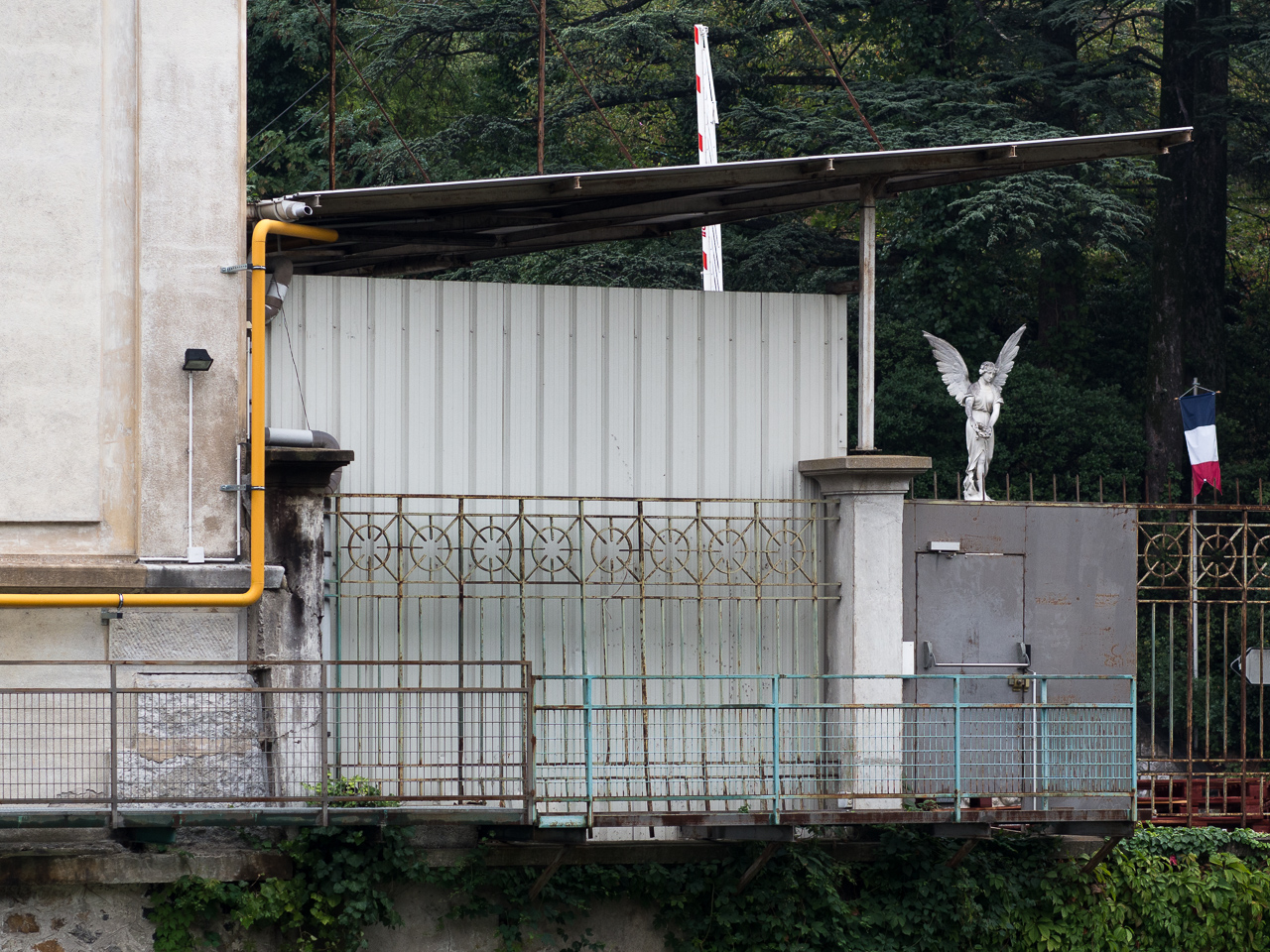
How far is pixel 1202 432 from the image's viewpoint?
16438 millimetres

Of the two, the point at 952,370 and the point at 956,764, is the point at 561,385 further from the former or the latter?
the point at 956,764

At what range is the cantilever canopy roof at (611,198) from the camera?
A: 440 inches

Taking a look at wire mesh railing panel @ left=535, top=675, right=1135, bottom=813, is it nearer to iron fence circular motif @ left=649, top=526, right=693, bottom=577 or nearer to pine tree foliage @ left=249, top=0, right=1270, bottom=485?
iron fence circular motif @ left=649, top=526, right=693, bottom=577

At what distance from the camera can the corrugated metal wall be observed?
40.2 ft

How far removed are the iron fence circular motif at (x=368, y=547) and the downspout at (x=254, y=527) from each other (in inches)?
49.1

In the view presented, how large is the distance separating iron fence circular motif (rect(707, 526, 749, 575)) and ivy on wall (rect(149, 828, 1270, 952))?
7.74ft

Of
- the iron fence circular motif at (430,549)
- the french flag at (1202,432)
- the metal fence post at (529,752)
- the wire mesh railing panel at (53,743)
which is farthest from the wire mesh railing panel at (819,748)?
the french flag at (1202,432)

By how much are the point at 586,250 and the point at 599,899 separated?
15.1 meters

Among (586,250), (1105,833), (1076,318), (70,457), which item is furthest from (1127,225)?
(70,457)

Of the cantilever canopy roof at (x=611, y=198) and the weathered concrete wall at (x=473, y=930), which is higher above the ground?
the cantilever canopy roof at (x=611, y=198)

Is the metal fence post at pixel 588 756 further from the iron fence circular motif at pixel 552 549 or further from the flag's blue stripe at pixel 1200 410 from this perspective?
the flag's blue stripe at pixel 1200 410

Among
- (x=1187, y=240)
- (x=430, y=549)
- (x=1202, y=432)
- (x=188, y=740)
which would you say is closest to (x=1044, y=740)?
(x=430, y=549)

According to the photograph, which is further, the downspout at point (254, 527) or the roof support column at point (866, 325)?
the roof support column at point (866, 325)

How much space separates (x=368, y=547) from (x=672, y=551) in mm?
2541
